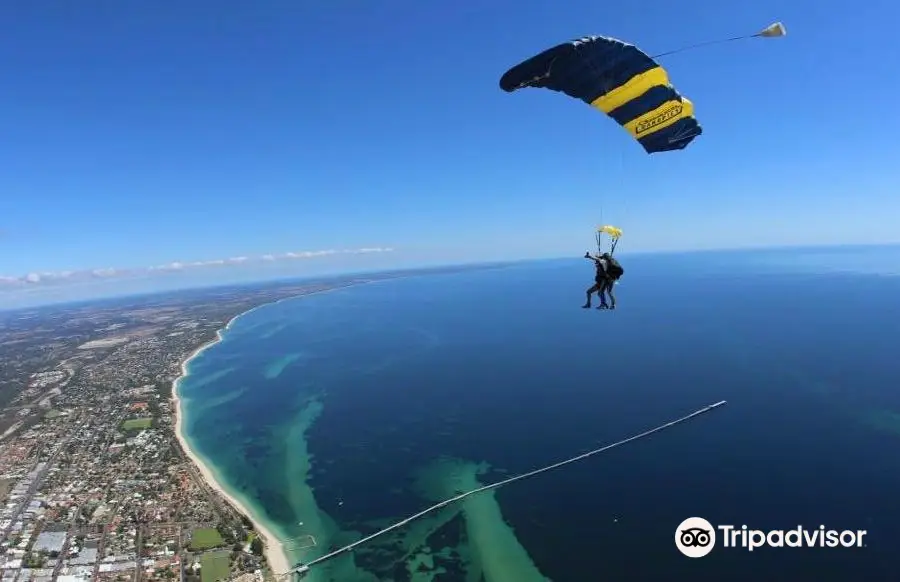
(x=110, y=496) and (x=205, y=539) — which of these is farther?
(x=110, y=496)

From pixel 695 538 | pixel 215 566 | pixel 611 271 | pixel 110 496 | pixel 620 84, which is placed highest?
pixel 620 84

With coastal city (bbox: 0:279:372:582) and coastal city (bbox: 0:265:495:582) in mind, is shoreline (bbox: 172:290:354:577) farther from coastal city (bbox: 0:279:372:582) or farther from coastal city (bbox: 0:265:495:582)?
coastal city (bbox: 0:279:372:582)

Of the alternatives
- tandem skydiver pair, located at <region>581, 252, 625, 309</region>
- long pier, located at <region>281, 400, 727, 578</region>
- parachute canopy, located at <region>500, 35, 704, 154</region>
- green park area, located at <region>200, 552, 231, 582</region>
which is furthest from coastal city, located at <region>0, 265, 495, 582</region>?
parachute canopy, located at <region>500, 35, 704, 154</region>

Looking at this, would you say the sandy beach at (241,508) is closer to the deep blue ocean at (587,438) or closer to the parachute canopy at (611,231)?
the deep blue ocean at (587,438)

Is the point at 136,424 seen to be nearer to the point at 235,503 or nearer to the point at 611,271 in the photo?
the point at 235,503

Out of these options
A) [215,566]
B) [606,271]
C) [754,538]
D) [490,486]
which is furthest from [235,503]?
[754,538]

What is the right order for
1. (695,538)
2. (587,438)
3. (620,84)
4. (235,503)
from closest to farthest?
(620,84) < (695,538) < (235,503) < (587,438)

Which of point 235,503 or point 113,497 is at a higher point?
point 235,503

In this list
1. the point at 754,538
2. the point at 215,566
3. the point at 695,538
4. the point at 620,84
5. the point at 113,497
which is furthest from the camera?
the point at 113,497
